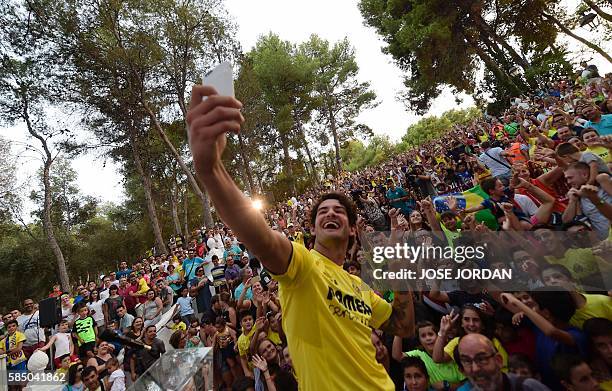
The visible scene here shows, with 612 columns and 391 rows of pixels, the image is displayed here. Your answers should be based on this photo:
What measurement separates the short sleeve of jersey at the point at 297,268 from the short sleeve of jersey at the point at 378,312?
28.2 inches

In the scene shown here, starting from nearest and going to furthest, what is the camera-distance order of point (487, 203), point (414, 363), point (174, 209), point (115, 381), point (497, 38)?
point (414, 363) < point (115, 381) < point (487, 203) < point (497, 38) < point (174, 209)

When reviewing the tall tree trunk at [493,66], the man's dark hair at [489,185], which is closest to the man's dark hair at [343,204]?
the man's dark hair at [489,185]

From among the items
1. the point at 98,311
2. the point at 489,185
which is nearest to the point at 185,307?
the point at 98,311

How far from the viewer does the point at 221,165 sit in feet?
3.49

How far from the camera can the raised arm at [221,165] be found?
3.15 feet

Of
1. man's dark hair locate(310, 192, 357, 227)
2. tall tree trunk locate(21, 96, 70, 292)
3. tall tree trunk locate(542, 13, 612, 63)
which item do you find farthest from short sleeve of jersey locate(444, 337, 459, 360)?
tall tree trunk locate(542, 13, 612, 63)

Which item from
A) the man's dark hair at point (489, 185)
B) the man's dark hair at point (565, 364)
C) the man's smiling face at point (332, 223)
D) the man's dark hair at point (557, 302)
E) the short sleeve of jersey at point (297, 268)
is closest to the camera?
the short sleeve of jersey at point (297, 268)

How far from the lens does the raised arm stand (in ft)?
3.15

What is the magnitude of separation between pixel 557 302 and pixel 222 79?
3246mm

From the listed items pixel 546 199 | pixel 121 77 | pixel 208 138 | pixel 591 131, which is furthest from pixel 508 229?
pixel 121 77

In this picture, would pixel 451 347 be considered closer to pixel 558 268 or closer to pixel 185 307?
pixel 558 268

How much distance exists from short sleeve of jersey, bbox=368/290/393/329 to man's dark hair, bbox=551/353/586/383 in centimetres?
155

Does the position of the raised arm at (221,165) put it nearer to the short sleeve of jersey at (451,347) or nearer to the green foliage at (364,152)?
the short sleeve of jersey at (451,347)

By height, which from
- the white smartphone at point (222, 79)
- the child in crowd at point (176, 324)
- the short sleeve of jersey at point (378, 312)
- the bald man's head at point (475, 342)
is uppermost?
the child in crowd at point (176, 324)
